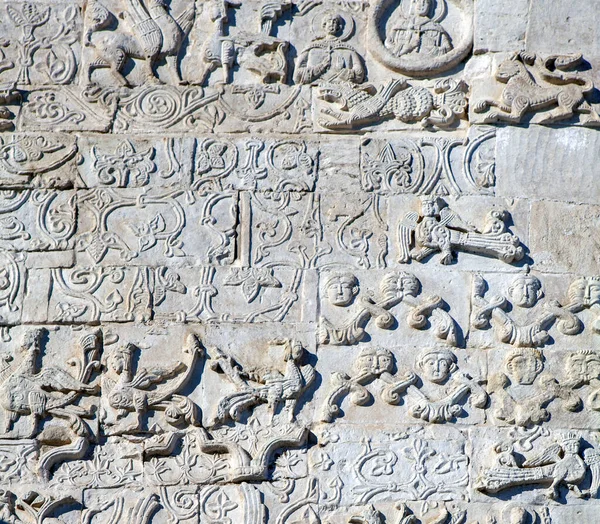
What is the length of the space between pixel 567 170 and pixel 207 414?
254cm

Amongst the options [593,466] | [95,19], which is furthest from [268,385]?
[95,19]

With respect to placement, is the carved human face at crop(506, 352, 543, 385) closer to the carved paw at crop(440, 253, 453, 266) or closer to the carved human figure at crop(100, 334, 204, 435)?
the carved paw at crop(440, 253, 453, 266)

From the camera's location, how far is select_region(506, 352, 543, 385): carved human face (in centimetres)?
840

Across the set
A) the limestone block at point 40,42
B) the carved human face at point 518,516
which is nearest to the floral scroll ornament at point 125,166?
the limestone block at point 40,42

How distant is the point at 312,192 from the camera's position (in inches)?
349

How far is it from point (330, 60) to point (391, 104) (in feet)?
1.56

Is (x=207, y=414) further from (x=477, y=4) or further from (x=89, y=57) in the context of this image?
(x=477, y=4)

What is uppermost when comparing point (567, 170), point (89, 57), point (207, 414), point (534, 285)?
point (89, 57)

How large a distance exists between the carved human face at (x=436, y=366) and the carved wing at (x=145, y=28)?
100 inches

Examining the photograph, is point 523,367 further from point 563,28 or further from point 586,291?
point 563,28

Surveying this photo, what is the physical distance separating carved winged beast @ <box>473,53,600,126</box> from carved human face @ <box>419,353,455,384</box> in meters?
1.52

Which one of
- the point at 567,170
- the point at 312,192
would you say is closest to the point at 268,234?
the point at 312,192

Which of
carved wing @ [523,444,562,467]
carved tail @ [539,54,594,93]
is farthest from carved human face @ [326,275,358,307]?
carved tail @ [539,54,594,93]

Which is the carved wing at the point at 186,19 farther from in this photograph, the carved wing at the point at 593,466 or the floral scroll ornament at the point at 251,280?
the carved wing at the point at 593,466
